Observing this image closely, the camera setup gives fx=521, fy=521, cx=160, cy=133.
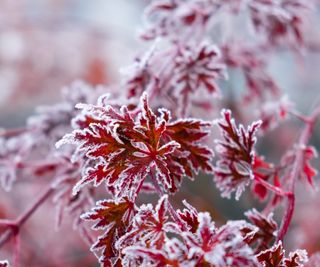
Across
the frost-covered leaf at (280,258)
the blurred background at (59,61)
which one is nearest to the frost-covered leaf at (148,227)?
the frost-covered leaf at (280,258)

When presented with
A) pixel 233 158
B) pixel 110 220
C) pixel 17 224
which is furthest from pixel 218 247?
pixel 17 224

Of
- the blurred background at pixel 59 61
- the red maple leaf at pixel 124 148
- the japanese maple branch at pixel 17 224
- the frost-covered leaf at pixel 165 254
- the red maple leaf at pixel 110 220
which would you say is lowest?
the frost-covered leaf at pixel 165 254

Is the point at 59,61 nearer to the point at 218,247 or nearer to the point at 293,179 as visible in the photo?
the point at 293,179

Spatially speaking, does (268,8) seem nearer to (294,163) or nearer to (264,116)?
(264,116)

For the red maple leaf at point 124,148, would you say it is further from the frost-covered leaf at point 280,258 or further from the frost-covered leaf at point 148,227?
the frost-covered leaf at point 280,258

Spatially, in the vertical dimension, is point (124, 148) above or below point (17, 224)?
below

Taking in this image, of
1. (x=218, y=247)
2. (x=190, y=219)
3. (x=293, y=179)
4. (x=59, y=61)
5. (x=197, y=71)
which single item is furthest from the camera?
(x=59, y=61)

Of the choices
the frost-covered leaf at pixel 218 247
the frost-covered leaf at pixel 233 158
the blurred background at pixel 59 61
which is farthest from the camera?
the blurred background at pixel 59 61

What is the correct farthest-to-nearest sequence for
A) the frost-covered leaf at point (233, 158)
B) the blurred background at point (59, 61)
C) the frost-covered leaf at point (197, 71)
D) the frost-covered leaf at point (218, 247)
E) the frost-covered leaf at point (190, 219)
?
the blurred background at point (59, 61) → the frost-covered leaf at point (197, 71) → the frost-covered leaf at point (233, 158) → the frost-covered leaf at point (190, 219) → the frost-covered leaf at point (218, 247)

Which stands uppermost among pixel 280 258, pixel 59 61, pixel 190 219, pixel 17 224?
pixel 59 61

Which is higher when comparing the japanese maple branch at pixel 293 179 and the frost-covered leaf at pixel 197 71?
the frost-covered leaf at pixel 197 71

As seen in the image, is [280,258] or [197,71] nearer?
[280,258]
